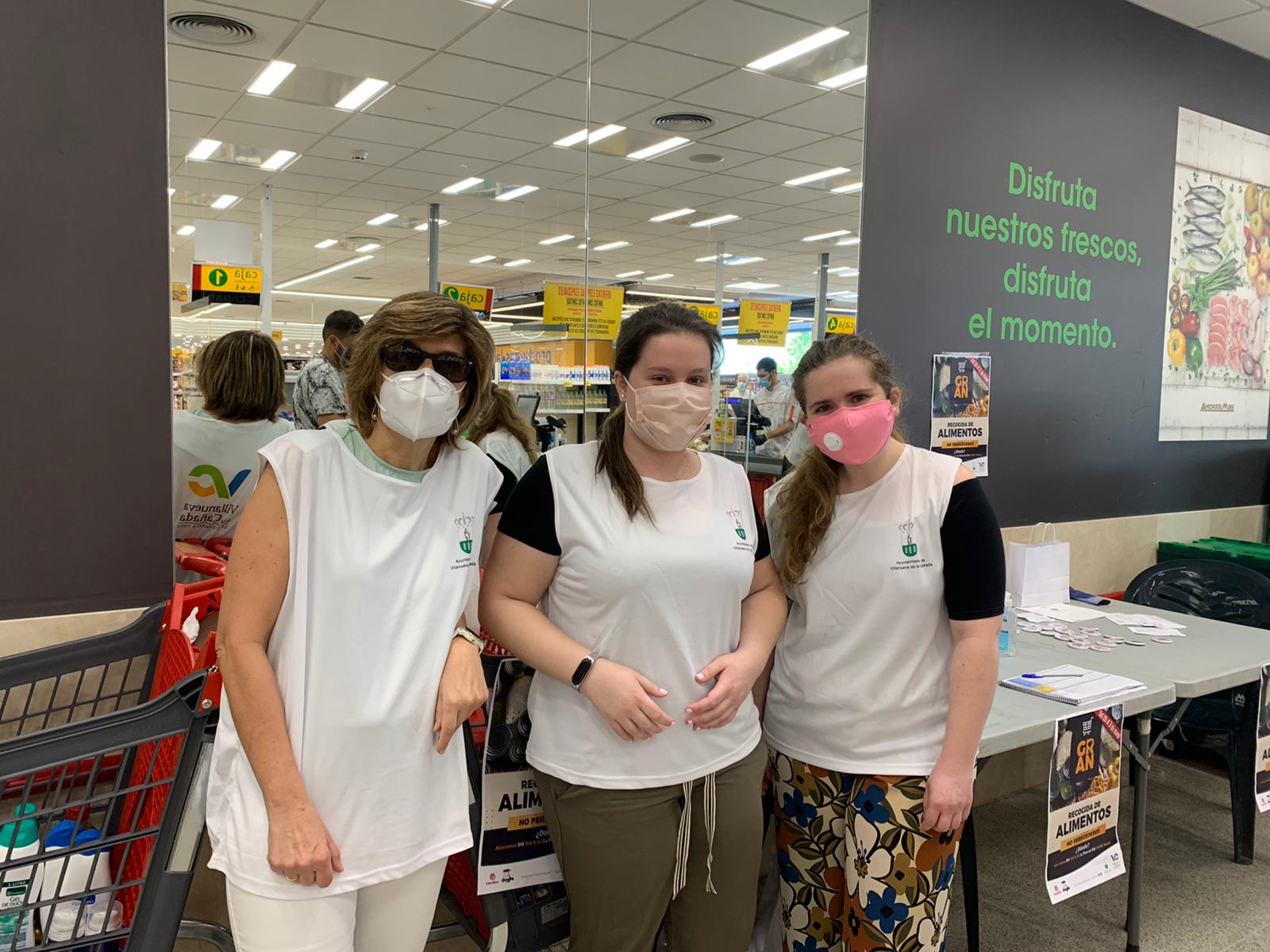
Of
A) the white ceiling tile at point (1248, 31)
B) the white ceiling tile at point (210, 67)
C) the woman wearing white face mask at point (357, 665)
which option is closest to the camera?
the woman wearing white face mask at point (357, 665)

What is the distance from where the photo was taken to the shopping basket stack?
51.8 inches

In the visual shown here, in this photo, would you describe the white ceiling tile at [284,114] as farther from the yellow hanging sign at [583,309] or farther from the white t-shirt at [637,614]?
the white t-shirt at [637,614]

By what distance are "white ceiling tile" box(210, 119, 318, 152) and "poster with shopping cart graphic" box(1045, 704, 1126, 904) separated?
2392 mm

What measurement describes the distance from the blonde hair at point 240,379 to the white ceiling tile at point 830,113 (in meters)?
2.03

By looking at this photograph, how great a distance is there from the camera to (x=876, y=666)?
1762 millimetres

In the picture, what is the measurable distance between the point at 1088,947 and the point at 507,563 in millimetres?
2349

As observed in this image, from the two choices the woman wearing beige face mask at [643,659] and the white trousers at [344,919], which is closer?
the white trousers at [344,919]

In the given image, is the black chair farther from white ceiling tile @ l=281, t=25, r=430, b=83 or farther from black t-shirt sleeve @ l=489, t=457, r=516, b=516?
white ceiling tile @ l=281, t=25, r=430, b=83

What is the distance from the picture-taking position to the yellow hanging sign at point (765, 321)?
4082 mm

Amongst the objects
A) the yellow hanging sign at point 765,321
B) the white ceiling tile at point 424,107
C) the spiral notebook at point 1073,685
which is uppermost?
the white ceiling tile at point 424,107

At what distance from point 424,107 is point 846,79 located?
1.48 meters

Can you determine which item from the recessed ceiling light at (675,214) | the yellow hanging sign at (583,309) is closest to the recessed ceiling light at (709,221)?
the recessed ceiling light at (675,214)

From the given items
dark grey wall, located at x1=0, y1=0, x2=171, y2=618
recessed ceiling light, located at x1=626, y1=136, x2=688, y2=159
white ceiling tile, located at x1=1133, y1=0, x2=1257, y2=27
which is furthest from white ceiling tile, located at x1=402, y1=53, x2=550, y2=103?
white ceiling tile, located at x1=1133, y1=0, x2=1257, y2=27

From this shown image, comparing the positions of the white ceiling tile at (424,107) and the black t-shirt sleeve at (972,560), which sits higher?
the white ceiling tile at (424,107)
